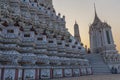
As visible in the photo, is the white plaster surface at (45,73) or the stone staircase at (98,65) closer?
the white plaster surface at (45,73)

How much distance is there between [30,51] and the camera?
78.1ft

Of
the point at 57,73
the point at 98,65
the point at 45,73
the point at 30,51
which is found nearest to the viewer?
the point at 30,51

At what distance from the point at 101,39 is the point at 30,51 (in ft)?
119

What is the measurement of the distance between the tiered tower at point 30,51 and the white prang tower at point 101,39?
14.5 metres

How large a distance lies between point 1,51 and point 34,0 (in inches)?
1149

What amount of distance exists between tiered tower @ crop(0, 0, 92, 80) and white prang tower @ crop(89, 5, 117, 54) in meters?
14.5

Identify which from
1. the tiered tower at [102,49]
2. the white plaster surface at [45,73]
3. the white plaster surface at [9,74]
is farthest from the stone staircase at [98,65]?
the white plaster surface at [9,74]

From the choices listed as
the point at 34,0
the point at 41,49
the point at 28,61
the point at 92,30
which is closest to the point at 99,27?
the point at 92,30

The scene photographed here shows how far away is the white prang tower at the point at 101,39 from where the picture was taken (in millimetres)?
50250

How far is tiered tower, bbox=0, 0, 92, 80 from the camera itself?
20.0 metres

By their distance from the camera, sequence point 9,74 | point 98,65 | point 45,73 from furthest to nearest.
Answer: point 98,65
point 45,73
point 9,74

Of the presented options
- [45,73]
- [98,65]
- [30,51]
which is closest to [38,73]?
[45,73]

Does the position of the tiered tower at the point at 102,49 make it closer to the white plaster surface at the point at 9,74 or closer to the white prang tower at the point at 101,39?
the white prang tower at the point at 101,39

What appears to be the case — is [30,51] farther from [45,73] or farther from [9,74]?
[9,74]
